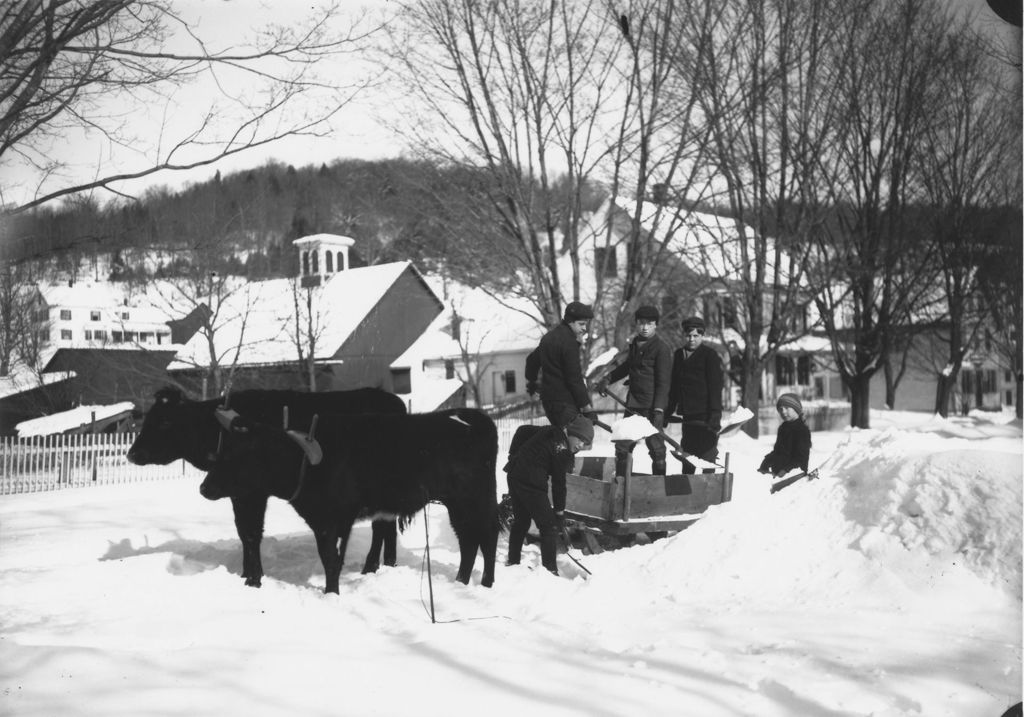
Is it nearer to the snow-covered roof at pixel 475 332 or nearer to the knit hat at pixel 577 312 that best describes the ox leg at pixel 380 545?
the knit hat at pixel 577 312

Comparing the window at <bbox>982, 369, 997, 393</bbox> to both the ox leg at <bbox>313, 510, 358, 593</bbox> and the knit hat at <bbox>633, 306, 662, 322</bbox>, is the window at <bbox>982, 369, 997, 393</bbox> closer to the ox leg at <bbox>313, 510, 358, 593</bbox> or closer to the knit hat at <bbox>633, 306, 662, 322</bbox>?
the knit hat at <bbox>633, 306, 662, 322</bbox>

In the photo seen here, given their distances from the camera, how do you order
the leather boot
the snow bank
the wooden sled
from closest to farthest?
the snow bank
the leather boot
the wooden sled

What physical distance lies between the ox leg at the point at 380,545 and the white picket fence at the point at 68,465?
32.5 feet

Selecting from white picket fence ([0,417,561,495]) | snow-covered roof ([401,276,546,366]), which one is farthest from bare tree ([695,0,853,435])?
snow-covered roof ([401,276,546,366])

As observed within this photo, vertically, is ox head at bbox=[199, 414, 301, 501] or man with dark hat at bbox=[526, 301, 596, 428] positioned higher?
man with dark hat at bbox=[526, 301, 596, 428]

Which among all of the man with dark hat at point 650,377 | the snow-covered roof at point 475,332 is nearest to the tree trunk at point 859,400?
the snow-covered roof at point 475,332

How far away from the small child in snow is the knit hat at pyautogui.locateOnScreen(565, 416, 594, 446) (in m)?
2.01

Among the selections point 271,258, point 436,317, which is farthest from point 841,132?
point 436,317

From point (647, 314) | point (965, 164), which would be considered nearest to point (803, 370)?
point (965, 164)

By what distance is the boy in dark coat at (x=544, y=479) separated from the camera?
7.38m

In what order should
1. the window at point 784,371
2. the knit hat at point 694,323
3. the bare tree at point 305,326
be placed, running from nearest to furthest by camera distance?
the knit hat at point 694,323, the bare tree at point 305,326, the window at point 784,371

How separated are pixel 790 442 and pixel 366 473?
4.11 m

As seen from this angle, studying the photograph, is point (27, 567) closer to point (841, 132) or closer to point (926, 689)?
point (926, 689)

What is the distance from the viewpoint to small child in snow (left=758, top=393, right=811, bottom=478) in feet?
28.6
